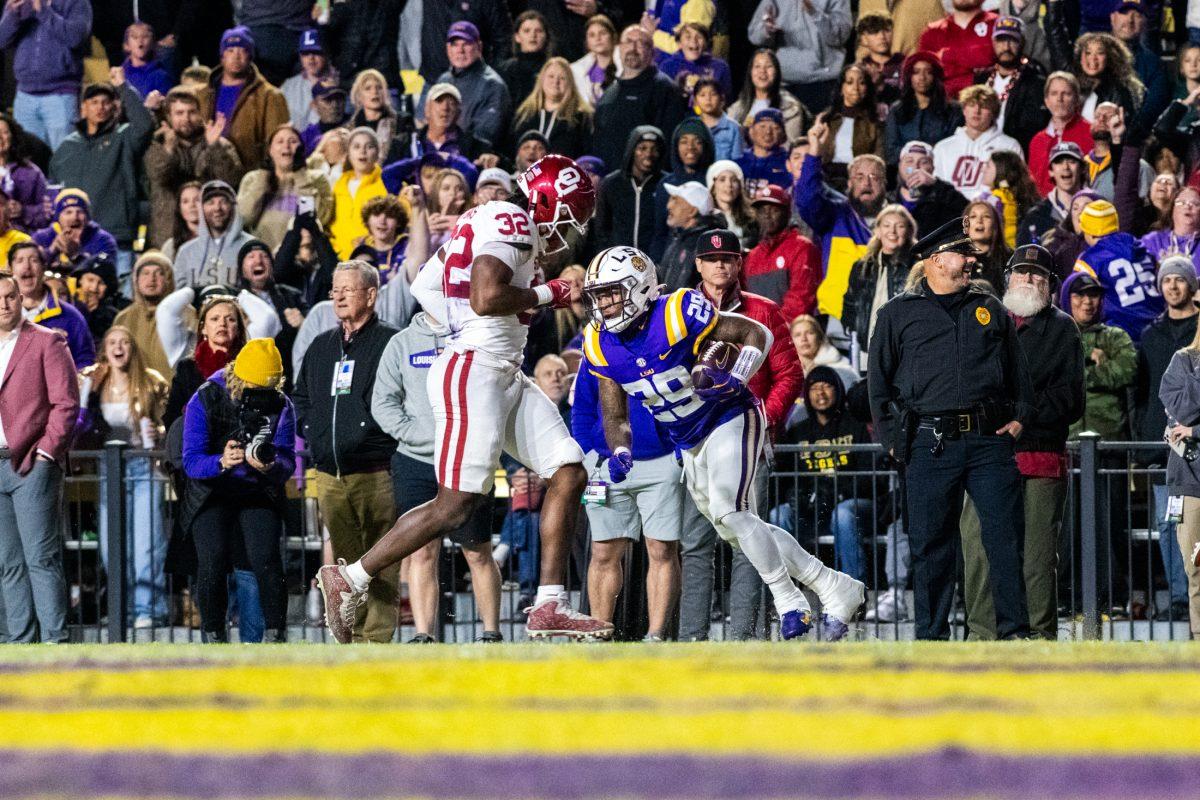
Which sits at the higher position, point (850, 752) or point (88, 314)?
point (88, 314)

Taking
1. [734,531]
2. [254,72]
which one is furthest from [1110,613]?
[254,72]

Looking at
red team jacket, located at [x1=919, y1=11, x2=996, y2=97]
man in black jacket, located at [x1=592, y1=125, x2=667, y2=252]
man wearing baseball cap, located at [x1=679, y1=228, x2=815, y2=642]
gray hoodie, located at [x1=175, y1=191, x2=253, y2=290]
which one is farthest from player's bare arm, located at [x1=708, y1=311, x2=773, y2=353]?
red team jacket, located at [x1=919, y1=11, x2=996, y2=97]

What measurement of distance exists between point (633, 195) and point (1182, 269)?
13.7 feet

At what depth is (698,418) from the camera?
29.1 feet

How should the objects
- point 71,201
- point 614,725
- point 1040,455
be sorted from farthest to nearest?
point 71,201 < point 1040,455 < point 614,725

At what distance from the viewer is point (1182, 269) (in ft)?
37.9

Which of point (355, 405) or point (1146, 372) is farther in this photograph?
point (1146, 372)

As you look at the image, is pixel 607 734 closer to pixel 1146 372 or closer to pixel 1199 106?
pixel 1146 372

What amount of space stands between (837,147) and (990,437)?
19.1 ft

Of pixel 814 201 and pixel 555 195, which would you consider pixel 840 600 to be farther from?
pixel 814 201

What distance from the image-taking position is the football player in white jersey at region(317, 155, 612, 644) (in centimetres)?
860

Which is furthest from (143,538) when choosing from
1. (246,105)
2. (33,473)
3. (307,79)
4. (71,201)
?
(307,79)

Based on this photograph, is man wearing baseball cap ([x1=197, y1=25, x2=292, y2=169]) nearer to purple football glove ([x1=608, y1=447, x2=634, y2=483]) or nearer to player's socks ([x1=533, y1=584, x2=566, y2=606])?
purple football glove ([x1=608, y1=447, x2=634, y2=483])

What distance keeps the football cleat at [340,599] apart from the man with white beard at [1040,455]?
10.9ft
